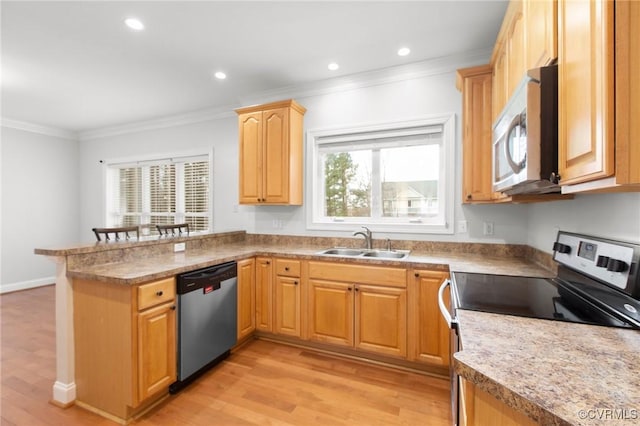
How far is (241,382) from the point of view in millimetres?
2109

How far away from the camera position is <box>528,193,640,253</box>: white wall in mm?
1126

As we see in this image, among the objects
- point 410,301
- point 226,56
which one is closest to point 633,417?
point 410,301

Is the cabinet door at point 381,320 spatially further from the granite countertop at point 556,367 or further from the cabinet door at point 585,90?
the cabinet door at point 585,90

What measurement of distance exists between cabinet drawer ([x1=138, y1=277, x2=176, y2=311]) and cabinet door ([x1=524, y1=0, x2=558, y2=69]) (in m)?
2.30

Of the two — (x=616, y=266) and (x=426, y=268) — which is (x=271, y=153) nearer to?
(x=426, y=268)

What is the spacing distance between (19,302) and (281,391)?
4.28m

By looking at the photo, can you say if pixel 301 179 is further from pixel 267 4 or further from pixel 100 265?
pixel 100 265

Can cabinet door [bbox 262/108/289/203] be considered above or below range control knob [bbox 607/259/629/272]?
above

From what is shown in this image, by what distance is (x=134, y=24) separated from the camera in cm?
217

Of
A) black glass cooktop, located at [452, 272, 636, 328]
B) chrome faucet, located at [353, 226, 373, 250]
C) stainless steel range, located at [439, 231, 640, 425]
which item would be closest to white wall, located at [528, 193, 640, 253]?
stainless steel range, located at [439, 231, 640, 425]

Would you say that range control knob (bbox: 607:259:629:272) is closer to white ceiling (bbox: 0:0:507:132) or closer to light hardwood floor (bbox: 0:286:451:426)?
light hardwood floor (bbox: 0:286:451:426)

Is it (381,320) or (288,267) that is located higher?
(288,267)

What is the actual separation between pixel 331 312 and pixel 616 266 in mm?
1841

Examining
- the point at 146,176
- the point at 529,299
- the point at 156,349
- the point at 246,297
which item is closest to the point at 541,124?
the point at 529,299
